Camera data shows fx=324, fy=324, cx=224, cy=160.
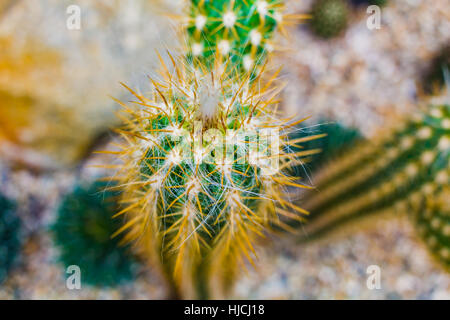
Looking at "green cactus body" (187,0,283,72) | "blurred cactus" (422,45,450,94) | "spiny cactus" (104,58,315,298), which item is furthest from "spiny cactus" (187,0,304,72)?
"blurred cactus" (422,45,450,94)

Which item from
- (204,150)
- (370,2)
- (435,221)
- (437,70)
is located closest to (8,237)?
(204,150)

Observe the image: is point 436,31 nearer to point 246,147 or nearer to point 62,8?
point 246,147

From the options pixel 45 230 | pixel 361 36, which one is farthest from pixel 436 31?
pixel 45 230

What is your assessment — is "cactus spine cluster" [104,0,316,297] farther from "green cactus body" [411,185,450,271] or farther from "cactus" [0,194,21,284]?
"cactus" [0,194,21,284]

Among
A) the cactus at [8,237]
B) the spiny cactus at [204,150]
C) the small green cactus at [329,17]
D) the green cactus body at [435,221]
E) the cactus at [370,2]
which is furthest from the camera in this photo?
the cactus at [370,2]

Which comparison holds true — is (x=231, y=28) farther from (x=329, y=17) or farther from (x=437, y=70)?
(x=437, y=70)

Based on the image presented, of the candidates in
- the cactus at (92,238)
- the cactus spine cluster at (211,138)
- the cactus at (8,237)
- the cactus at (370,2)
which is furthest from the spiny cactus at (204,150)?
the cactus at (370,2)

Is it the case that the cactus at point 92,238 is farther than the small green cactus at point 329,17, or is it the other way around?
the small green cactus at point 329,17

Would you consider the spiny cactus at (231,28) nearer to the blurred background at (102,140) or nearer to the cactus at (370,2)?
the blurred background at (102,140)
